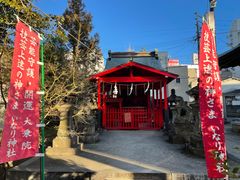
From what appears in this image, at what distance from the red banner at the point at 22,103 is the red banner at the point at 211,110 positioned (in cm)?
313

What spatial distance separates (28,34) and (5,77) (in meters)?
3.53

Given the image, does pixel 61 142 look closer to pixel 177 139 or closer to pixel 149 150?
pixel 149 150

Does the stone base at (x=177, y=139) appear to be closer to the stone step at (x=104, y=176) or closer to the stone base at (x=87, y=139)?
the stone base at (x=87, y=139)

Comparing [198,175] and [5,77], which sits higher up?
[5,77]

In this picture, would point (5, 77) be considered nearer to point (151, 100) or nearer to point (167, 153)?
point (167, 153)

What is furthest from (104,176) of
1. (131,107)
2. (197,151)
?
(131,107)

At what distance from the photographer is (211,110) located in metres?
4.31

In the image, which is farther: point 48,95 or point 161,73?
point 161,73

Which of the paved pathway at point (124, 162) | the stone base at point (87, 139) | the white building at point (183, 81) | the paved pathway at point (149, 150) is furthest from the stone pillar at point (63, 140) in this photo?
the white building at point (183, 81)

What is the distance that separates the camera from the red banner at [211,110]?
421 cm

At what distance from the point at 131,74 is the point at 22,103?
→ 10304mm

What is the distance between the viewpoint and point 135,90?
57.3ft

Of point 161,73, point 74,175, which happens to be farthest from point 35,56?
point 161,73

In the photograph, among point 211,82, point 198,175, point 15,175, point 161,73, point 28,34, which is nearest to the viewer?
point 211,82
